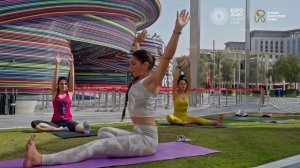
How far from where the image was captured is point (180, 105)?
322 inches

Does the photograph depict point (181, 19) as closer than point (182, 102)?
Yes

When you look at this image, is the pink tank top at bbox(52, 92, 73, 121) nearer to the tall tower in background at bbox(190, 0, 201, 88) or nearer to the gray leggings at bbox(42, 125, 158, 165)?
the gray leggings at bbox(42, 125, 158, 165)

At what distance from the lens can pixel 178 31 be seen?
3705mm

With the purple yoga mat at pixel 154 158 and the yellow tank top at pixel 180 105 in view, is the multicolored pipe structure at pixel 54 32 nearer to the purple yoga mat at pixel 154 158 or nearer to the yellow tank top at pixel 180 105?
the yellow tank top at pixel 180 105

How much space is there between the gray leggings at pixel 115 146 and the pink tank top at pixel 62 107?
2.59 meters

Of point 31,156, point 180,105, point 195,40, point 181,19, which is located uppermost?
point 195,40

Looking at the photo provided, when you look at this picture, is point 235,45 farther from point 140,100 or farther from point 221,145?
point 140,100

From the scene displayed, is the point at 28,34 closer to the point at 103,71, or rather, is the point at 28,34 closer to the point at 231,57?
the point at 103,71

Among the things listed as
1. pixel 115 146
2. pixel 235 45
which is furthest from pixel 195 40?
pixel 235 45

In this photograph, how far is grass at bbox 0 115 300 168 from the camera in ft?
13.8

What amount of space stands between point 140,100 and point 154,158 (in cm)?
71

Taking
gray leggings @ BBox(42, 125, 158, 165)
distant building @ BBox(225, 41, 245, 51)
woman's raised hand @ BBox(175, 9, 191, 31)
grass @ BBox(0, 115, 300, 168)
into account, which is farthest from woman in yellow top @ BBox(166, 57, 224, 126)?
distant building @ BBox(225, 41, 245, 51)

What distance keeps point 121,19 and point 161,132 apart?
19264 millimetres

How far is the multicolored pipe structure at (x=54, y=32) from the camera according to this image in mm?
16906
